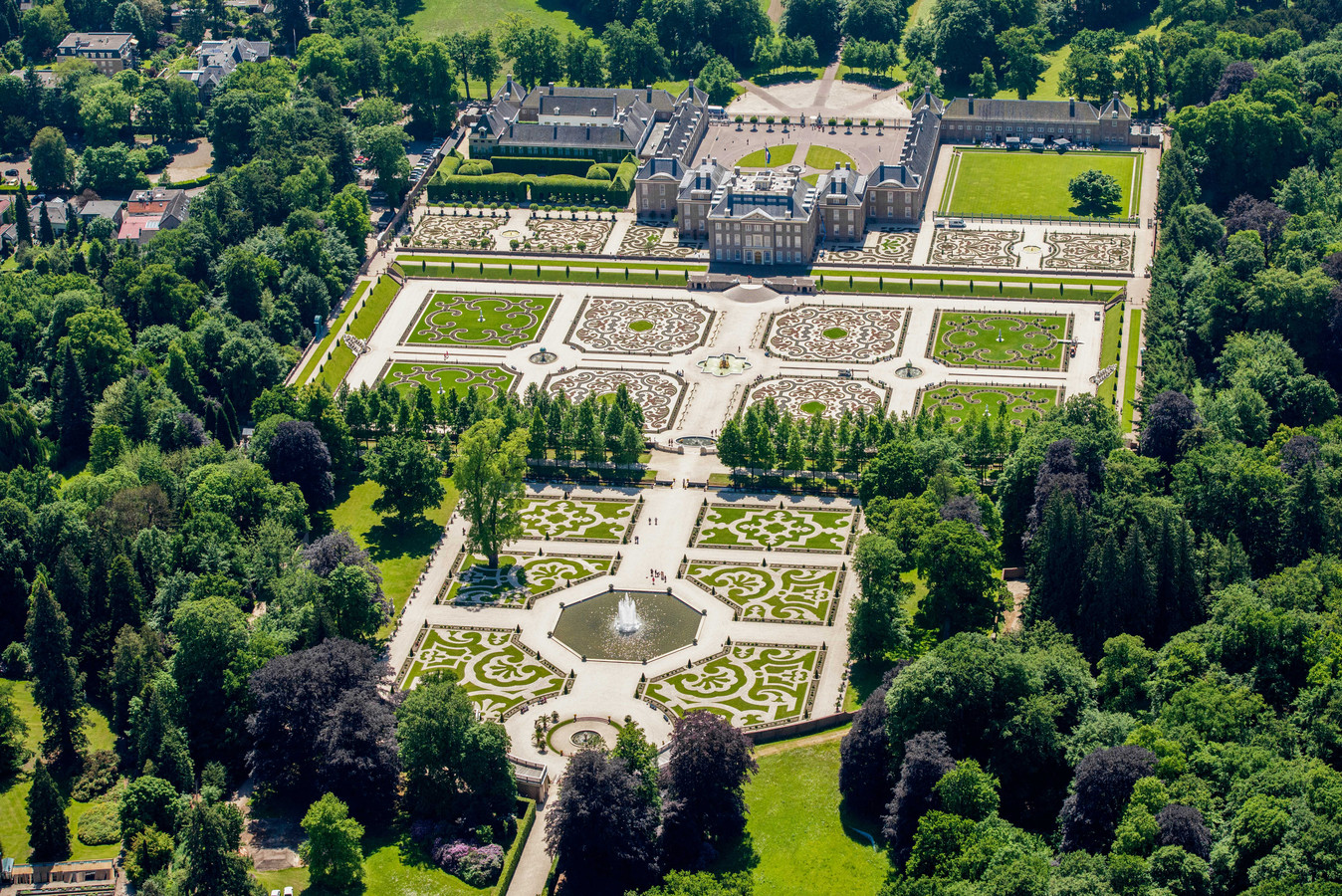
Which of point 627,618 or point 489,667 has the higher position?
point 627,618

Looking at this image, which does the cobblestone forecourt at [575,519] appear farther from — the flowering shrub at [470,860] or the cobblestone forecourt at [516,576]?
the flowering shrub at [470,860]

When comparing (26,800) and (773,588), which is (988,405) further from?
(26,800)

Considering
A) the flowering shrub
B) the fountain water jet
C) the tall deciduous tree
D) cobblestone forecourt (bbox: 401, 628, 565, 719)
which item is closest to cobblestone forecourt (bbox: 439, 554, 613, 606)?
the tall deciduous tree

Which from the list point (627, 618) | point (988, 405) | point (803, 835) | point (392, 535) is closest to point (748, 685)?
point (627, 618)

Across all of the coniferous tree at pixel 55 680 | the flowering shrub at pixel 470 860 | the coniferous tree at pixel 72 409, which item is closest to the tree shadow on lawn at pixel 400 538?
the coniferous tree at pixel 55 680

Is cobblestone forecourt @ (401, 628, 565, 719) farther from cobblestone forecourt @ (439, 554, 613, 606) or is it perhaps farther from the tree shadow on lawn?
the tree shadow on lawn
